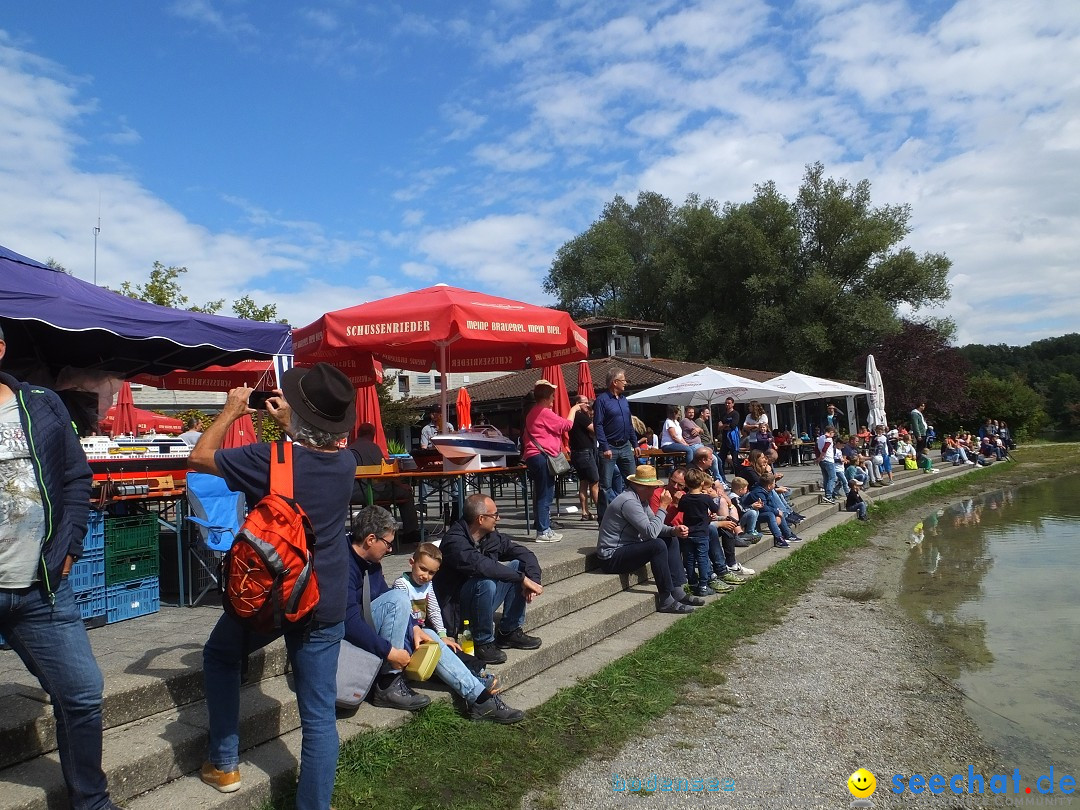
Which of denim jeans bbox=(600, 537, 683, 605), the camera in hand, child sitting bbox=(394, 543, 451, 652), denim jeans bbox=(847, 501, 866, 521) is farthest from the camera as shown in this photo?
denim jeans bbox=(847, 501, 866, 521)

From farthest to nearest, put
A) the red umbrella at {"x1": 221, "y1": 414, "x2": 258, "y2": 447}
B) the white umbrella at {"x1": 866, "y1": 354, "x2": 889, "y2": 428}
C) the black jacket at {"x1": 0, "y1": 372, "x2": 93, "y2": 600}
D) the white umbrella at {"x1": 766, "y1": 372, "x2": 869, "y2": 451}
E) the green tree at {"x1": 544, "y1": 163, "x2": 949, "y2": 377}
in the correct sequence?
the green tree at {"x1": 544, "y1": 163, "x2": 949, "y2": 377} < the white umbrella at {"x1": 866, "y1": 354, "x2": 889, "y2": 428} < the white umbrella at {"x1": 766, "y1": 372, "x2": 869, "y2": 451} < the red umbrella at {"x1": 221, "y1": 414, "x2": 258, "y2": 447} < the black jacket at {"x1": 0, "y1": 372, "x2": 93, "y2": 600}

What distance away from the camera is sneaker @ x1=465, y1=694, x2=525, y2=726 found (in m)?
4.07

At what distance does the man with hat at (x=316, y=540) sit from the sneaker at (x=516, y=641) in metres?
2.26

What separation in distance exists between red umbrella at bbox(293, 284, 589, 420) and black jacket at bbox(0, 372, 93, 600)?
14.0 ft

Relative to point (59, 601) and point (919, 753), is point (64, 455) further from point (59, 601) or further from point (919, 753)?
point (919, 753)

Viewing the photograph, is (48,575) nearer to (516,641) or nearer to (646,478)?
(516,641)

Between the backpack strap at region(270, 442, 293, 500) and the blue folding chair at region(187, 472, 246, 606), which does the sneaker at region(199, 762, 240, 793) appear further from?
the blue folding chair at region(187, 472, 246, 606)

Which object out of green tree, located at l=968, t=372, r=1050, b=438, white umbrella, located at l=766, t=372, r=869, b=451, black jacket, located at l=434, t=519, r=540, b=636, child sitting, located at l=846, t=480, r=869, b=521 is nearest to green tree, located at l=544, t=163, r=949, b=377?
green tree, located at l=968, t=372, r=1050, b=438

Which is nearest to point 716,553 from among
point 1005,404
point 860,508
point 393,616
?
point 393,616

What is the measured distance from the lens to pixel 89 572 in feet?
15.1

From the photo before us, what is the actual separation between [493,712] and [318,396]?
217cm

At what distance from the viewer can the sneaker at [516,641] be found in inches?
197

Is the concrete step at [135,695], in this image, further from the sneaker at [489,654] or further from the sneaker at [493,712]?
the sneaker at [489,654]

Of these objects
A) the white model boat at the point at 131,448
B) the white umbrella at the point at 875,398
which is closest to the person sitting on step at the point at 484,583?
the white model boat at the point at 131,448
